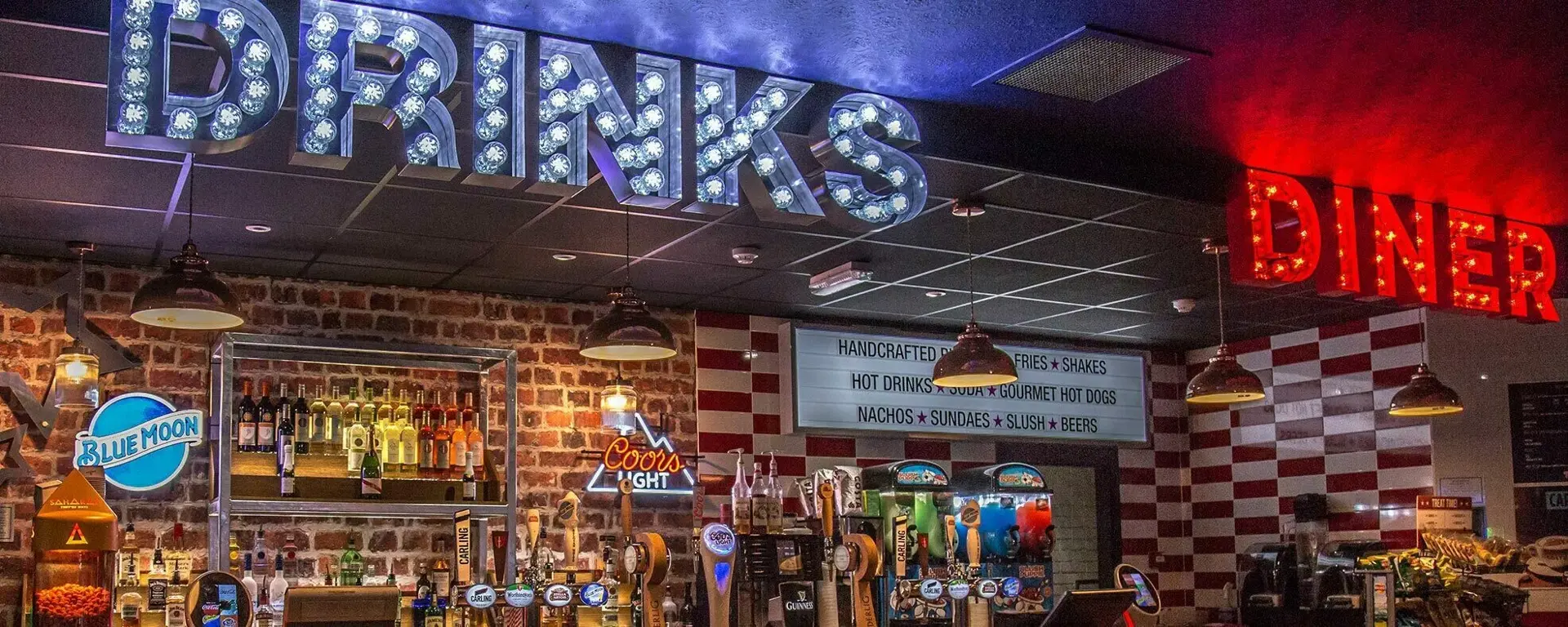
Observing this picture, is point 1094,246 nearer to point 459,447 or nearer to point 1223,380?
point 1223,380

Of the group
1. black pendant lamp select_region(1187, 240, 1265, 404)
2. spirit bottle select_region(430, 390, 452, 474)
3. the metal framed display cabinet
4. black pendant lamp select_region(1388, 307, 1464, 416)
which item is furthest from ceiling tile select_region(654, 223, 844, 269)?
black pendant lamp select_region(1388, 307, 1464, 416)

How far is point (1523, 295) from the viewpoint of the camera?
728cm

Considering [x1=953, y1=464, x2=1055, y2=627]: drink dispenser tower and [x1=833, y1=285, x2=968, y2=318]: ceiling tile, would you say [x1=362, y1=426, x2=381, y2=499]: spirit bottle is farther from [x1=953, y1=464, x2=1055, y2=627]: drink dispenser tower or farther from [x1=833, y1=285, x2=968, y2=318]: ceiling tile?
[x1=953, y1=464, x2=1055, y2=627]: drink dispenser tower

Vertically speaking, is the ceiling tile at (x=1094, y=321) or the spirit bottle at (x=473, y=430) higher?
the ceiling tile at (x=1094, y=321)

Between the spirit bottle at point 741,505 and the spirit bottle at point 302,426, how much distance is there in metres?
2.42

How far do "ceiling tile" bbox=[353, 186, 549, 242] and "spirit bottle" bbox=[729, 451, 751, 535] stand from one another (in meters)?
2.18

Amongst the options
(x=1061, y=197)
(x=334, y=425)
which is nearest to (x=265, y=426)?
(x=334, y=425)

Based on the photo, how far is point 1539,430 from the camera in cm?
915

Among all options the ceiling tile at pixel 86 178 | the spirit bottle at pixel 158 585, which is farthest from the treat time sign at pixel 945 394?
the ceiling tile at pixel 86 178

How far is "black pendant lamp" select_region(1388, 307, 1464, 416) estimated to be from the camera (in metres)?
8.03

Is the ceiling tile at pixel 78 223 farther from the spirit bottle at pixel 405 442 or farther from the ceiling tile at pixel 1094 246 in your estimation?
the ceiling tile at pixel 1094 246

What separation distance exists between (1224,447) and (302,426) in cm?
696

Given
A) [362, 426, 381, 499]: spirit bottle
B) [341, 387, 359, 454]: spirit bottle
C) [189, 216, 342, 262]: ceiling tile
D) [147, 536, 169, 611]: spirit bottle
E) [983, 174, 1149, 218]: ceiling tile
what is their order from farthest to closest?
[341, 387, 359, 454]: spirit bottle → [362, 426, 381, 499]: spirit bottle → [147, 536, 169, 611]: spirit bottle → [189, 216, 342, 262]: ceiling tile → [983, 174, 1149, 218]: ceiling tile

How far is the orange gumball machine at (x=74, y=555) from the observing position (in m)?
6.80
